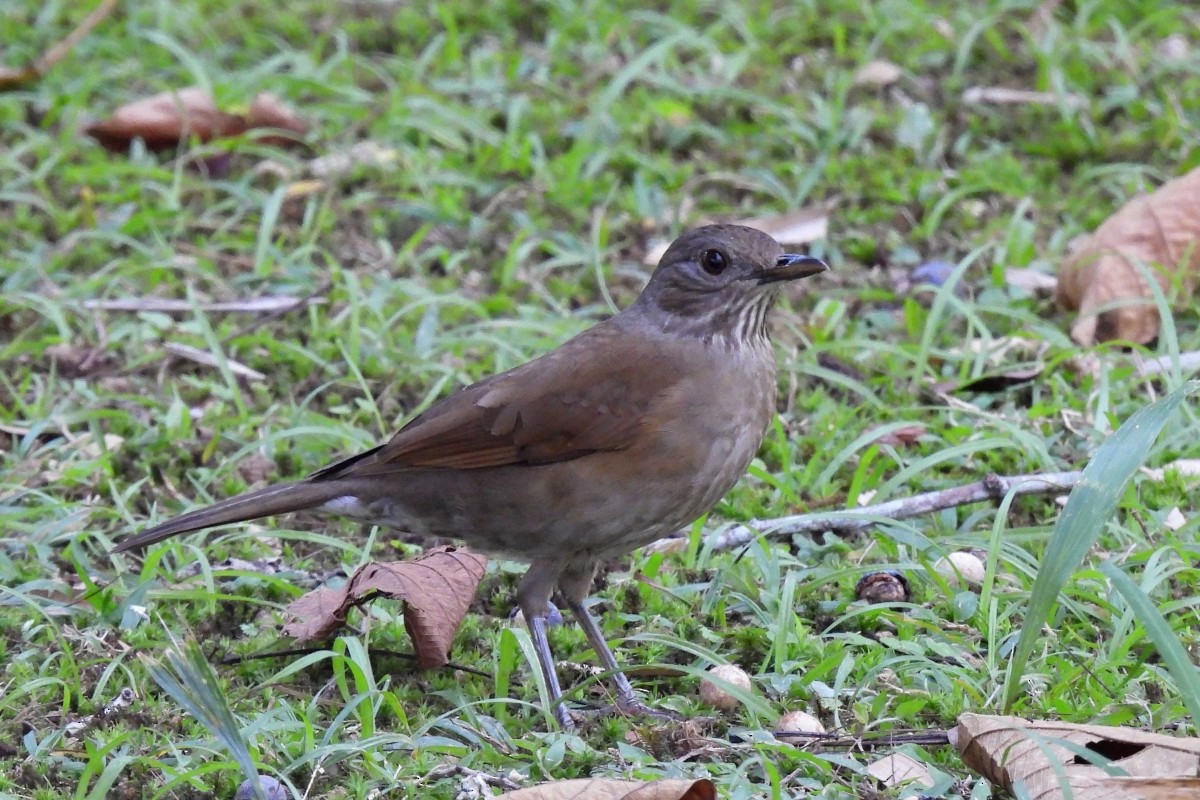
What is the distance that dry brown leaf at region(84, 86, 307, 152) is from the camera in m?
8.09

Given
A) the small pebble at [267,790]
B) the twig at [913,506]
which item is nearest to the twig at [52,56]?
the twig at [913,506]

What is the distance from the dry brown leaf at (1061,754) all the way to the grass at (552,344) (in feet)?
0.52

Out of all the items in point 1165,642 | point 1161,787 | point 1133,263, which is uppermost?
point 1165,642

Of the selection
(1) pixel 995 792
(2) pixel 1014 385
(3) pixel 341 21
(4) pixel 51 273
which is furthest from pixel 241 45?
(1) pixel 995 792

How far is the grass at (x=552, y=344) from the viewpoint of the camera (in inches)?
171

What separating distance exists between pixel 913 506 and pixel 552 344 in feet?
5.96

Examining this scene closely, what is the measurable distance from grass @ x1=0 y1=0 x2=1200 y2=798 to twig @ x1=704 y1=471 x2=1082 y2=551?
7 centimetres

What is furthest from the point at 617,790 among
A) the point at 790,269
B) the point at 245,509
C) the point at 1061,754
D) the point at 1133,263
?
the point at 1133,263

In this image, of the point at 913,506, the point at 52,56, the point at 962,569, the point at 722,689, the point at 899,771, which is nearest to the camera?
the point at 899,771

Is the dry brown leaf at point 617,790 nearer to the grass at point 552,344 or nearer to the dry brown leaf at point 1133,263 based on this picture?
the grass at point 552,344

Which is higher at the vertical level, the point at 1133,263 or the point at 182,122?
the point at 1133,263

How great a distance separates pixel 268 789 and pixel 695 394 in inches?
65.4

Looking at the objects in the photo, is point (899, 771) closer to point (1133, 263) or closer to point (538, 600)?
point (538, 600)

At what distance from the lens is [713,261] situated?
5051mm
